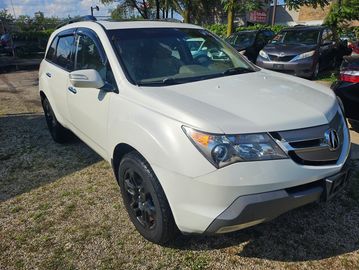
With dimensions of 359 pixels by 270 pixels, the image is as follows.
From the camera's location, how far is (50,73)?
4.66 metres

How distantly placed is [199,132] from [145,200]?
860 mm

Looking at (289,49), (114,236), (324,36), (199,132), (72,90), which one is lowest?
(114,236)

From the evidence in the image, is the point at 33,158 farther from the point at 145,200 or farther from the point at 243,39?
Result: the point at 243,39

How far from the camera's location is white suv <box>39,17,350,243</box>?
2.17m

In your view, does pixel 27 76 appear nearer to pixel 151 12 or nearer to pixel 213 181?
pixel 213 181

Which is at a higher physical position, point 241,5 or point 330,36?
point 241,5

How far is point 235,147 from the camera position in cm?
216

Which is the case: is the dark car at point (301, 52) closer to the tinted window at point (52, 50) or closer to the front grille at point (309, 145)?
the tinted window at point (52, 50)

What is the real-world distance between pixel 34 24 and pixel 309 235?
27535mm

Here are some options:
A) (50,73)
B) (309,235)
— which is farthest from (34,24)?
(309,235)

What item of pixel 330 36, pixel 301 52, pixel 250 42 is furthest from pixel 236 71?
pixel 250 42

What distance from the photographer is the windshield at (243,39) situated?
43.1ft


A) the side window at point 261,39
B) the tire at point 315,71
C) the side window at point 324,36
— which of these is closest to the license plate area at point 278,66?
the tire at point 315,71

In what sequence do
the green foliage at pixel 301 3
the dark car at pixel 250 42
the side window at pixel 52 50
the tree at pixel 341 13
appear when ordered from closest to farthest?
the side window at pixel 52 50, the dark car at pixel 250 42, the tree at pixel 341 13, the green foliage at pixel 301 3
